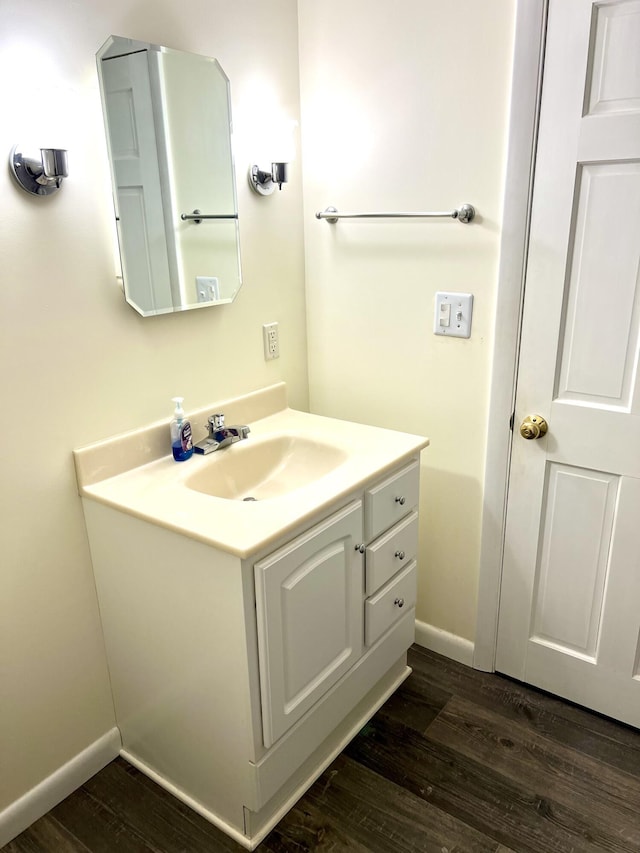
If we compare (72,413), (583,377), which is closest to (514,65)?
(583,377)

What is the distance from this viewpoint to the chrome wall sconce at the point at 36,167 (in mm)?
1325

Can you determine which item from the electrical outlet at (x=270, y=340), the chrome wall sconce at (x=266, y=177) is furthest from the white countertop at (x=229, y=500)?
the chrome wall sconce at (x=266, y=177)

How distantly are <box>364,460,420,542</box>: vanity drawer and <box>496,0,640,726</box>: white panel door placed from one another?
0.31m

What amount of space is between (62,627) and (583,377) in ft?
4.93

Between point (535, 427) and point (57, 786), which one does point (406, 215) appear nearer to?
point (535, 427)

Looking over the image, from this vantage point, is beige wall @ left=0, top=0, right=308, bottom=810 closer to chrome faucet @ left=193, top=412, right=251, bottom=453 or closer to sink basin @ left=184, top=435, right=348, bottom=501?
chrome faucet @ left=193, top=412, right=251, bottom=453

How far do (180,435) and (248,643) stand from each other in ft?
1.95

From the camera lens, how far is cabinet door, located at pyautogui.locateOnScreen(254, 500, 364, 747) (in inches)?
55.3

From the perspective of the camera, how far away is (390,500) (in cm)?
176

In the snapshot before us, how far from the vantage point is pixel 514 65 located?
1600 mm

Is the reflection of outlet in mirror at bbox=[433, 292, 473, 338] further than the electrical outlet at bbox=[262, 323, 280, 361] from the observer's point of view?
No

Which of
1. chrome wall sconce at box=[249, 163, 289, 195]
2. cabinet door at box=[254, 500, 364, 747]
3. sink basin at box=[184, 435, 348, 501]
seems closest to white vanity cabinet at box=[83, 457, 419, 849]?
cabinet door at box=[254, 500, 364, 747]

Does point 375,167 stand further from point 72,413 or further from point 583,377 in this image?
point 72,413

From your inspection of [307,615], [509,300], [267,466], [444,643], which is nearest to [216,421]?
[267,466]
